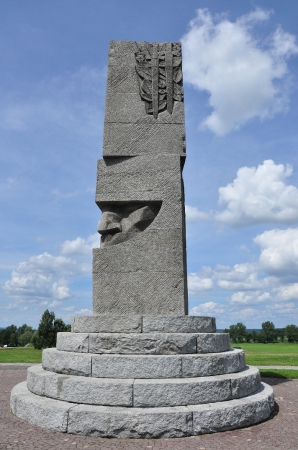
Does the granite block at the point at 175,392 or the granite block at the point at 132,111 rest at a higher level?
the granite block at the point at 132,111

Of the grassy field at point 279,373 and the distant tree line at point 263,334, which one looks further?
the distant tree line at point 263,334

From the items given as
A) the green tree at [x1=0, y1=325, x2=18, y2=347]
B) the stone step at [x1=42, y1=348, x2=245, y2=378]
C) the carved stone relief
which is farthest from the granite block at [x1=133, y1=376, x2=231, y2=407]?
the green tree at [x1=0, y1=325, x2=18, y2=347]

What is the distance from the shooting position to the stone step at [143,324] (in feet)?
22.5

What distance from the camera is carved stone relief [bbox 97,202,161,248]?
8289 millimetres

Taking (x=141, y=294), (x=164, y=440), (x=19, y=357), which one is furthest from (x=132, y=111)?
(x=19, y=357)

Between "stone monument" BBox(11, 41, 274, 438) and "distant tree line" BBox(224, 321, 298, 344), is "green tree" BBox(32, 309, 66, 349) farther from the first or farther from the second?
"distant tree line" BBox(224, 321, 298, 344)

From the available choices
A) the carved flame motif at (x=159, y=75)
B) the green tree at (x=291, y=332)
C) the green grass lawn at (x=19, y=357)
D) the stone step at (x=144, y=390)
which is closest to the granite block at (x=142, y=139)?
the carved flame motif at (x=159, y=75)

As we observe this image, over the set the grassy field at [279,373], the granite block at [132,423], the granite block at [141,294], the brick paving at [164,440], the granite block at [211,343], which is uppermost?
the granite block at [141,294]

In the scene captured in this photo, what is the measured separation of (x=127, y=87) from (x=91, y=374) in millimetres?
6555

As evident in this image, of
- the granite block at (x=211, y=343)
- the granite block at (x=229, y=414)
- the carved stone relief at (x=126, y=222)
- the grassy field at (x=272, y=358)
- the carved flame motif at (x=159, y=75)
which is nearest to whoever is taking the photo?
the granite block at (x=229, y=414)

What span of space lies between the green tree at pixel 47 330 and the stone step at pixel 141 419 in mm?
26024

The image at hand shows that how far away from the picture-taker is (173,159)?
336 inches

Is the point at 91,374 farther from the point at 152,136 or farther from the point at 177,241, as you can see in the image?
the point at 152,136

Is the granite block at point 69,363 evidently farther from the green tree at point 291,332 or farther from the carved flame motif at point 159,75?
the green tree at point 291,332
